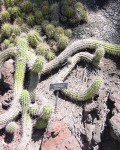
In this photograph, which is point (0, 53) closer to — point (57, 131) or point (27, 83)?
point (27, 83)

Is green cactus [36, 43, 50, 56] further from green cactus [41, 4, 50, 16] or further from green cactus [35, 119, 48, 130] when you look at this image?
green cactus [35, 119, 48, 130]

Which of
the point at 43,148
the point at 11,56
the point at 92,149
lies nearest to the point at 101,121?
the point at 92,149

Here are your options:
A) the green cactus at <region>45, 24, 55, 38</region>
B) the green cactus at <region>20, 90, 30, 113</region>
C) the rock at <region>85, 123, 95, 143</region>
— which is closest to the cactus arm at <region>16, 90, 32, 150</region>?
the green cactus at <region>20, 90, 30, 113</region>

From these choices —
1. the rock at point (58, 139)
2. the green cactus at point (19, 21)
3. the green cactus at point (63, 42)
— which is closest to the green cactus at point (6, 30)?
the green cactus at point (19, 21)

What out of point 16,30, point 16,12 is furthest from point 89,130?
point 16,12

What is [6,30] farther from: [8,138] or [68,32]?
[8,138]

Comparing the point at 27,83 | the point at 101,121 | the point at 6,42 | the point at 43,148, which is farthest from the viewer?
A: the point at 6,42

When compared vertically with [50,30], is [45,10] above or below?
above
